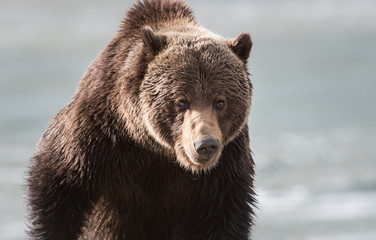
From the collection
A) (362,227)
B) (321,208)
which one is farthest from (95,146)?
(321,208)

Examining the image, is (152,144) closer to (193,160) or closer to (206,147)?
(193,160)

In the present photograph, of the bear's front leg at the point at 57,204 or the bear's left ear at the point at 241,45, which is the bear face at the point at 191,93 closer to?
the bear's left ear at the point at 241,45

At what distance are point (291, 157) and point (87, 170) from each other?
17192 mm

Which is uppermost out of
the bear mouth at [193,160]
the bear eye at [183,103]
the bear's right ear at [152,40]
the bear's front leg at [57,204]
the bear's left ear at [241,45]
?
the bear's left ear at [241,45]

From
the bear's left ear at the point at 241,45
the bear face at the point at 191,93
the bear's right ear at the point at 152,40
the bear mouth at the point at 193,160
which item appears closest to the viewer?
the bear mouth at the point at 193,160

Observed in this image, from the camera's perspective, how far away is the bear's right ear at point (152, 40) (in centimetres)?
841

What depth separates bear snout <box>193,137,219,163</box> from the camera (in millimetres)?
7840

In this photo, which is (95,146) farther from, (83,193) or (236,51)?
(236,51)

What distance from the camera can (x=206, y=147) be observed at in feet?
25.8

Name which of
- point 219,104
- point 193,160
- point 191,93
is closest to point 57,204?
point 193,160

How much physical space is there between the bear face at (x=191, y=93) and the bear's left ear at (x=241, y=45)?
0.08m

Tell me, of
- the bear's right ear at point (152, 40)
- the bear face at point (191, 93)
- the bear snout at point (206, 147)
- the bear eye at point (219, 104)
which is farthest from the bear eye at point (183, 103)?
the bear's right ear at point (152, 40)

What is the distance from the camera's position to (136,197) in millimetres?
8969

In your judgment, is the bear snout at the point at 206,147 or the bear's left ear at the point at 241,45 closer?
the bear snout at the point at 206,147
